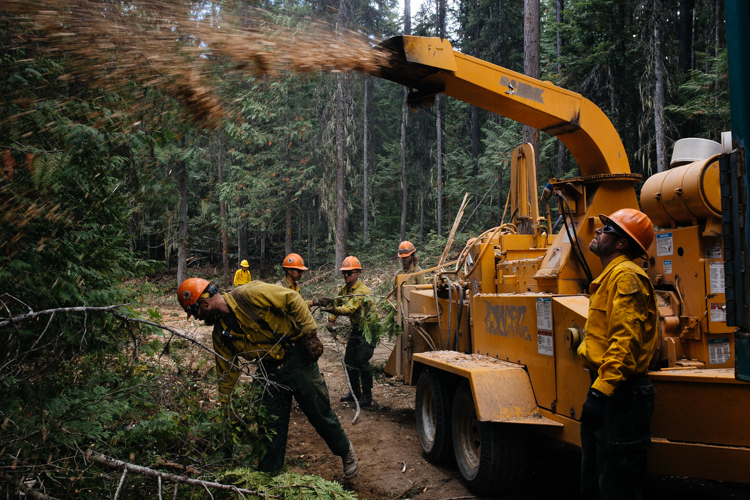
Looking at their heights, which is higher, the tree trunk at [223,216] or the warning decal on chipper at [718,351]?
the tree trunk at [223,216]

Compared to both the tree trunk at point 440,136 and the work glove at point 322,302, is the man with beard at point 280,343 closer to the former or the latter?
the work glove at point 322,302

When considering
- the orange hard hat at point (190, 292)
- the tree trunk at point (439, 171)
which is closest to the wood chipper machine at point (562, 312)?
the orange hard hat at point (190, 292)

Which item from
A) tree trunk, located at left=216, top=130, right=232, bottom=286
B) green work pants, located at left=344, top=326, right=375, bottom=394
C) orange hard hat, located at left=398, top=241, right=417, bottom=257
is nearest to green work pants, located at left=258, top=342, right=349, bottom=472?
green work pants, located at left=344, top=326, right=375, bottom=394

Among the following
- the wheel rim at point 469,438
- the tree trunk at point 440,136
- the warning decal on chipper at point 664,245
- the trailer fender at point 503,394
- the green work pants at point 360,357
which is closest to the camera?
the warning decal on chipper at point 664,245

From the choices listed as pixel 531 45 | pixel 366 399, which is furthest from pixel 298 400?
pixel 531 45

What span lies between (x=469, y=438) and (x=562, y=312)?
6.29ft

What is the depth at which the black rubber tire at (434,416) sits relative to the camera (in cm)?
558

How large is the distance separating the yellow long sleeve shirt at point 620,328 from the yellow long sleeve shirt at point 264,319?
8.77 ft

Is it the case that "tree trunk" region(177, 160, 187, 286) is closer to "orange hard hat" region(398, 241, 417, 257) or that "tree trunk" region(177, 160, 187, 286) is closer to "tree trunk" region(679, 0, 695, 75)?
"orange hard hat" region(398, 241, 417, 257)

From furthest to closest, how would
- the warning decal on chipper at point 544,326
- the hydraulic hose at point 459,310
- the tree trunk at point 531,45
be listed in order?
the tree trunk at point 531,45 → the hydraulic hose at point 459,310 → the warning decal on chipper at point 544,326

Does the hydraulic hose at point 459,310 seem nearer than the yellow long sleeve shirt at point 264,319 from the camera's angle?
No

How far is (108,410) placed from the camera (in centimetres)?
365

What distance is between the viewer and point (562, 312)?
4.08 m

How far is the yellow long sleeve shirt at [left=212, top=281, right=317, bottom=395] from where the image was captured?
16.4 feet
